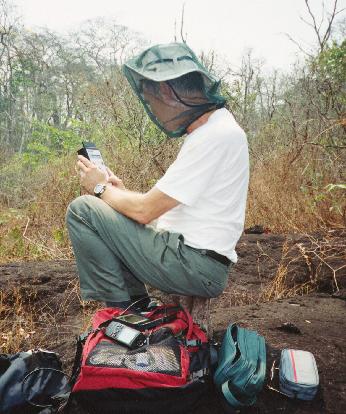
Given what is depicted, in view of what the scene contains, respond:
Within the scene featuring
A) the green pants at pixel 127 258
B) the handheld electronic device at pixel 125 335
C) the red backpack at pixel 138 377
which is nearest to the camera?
the red backpack at pixel 138 377

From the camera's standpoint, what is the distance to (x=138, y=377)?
1.63 meters

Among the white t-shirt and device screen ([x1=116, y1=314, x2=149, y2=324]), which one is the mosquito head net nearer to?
the white t-shirt

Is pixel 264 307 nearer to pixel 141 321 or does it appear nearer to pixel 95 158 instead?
pixel 141 321

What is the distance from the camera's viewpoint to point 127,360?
167cm

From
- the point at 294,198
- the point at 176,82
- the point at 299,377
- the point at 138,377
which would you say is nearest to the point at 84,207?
the point at 176,82

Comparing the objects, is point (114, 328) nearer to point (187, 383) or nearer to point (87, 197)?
point (187, 383)

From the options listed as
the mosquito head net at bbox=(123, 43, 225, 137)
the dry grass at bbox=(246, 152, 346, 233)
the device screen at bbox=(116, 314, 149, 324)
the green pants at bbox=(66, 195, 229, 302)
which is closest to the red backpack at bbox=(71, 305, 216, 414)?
the device screen at bbox=(116, 314, 149, 324)

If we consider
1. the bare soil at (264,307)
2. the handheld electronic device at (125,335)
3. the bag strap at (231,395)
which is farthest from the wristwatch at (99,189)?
the bag strap at (231,395)

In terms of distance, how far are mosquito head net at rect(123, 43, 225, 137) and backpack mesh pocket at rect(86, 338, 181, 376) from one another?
1.16 meters

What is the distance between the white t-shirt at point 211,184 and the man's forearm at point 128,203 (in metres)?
0.17

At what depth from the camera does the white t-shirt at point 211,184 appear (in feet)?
6.18

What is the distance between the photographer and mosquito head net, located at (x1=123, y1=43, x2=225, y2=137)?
1.97m

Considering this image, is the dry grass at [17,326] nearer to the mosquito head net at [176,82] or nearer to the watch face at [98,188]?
the watch face at [98,188]

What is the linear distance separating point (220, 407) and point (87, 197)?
1.30 m
